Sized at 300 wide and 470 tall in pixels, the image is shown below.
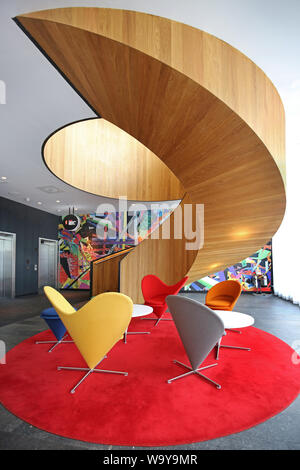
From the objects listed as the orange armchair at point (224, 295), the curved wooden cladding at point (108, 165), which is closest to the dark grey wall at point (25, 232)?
the curved wooden cladding at point (108, 165)

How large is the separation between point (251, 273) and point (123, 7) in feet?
30.6

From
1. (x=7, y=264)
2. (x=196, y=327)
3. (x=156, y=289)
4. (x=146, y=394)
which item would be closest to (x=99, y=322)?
(x=146, y=394)

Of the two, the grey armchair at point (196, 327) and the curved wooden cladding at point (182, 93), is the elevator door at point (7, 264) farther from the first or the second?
the grey armchair at point (196, 327)

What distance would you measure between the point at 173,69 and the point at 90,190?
17.5 ft

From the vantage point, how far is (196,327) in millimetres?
2709

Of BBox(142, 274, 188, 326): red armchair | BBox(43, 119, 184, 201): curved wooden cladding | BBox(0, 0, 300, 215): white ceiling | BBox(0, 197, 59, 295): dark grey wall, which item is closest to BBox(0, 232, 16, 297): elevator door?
BBox(0, 197, 59, 295): dark grey wall

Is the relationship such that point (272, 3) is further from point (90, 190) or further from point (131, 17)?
point (90, 190)

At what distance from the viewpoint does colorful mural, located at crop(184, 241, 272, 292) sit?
9.77m

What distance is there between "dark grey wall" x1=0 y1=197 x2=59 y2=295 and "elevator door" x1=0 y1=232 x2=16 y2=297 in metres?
0.24

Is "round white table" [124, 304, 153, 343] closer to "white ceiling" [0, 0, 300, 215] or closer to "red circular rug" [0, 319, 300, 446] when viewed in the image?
"red circular rug" [0, 319, 300, 446]

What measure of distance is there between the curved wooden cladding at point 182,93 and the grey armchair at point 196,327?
1.71m

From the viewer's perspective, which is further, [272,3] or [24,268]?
[24,268]

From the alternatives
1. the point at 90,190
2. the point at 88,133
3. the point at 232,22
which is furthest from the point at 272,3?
the point at 90,190

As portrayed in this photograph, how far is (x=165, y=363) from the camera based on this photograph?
10.6 ft
